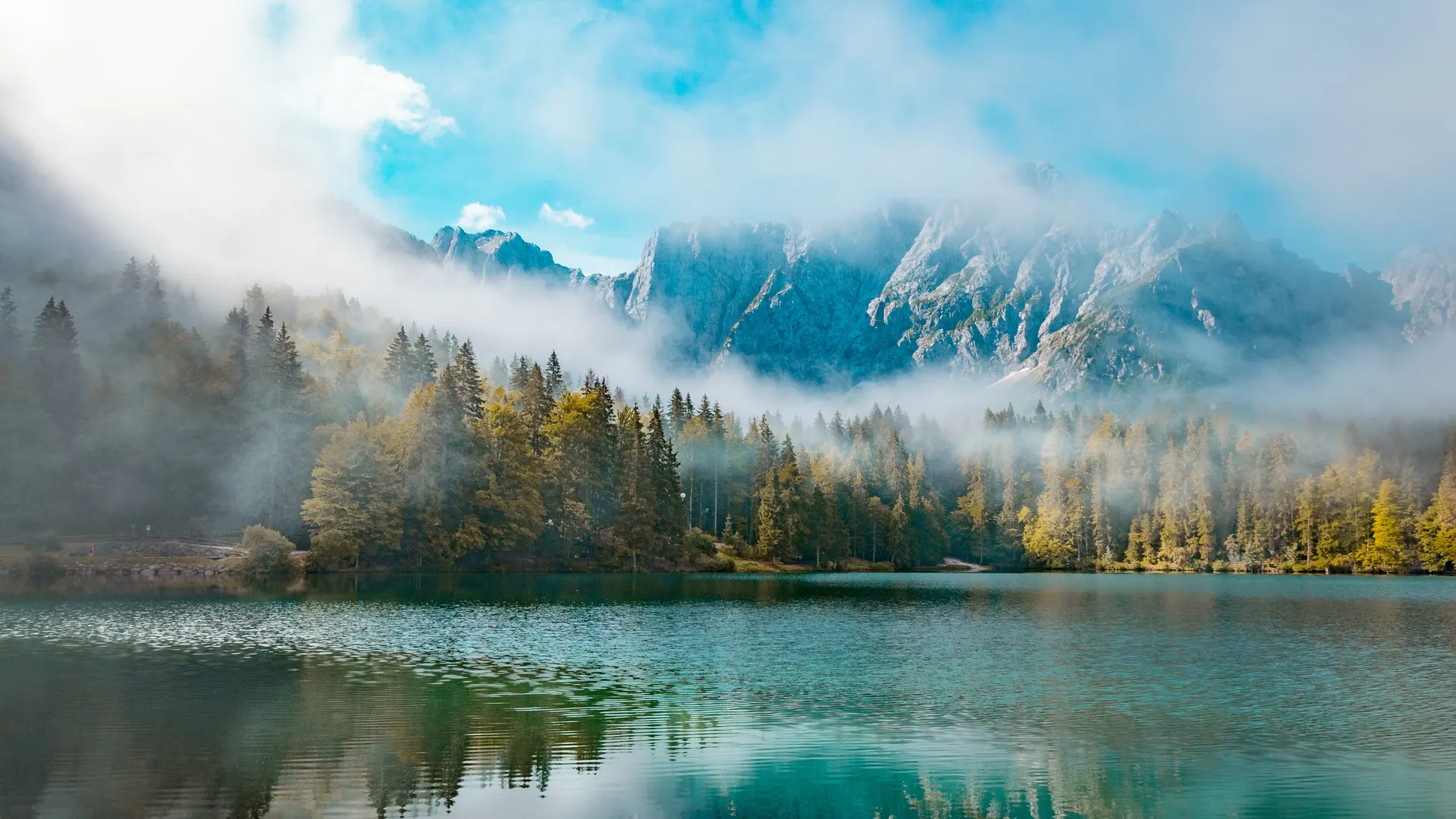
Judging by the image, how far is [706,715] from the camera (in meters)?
28.2

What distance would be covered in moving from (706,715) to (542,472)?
98.7m

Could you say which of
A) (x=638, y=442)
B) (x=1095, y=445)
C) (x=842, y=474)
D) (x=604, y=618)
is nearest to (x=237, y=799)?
(x=604, y=618)

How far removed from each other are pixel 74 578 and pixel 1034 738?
8863 centimetres

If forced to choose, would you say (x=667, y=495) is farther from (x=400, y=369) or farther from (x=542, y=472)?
(x=400, y=369)

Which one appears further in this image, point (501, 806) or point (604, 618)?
point (604, 618)

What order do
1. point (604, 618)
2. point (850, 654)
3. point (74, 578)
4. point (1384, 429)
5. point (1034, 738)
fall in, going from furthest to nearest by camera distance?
1. point (1384, 429)
2. point (74, 578)
3. point (604, 618)
4. point (850, 654)
5. point (1034, 738)

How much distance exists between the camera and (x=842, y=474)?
185875mm

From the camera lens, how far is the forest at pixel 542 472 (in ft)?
345

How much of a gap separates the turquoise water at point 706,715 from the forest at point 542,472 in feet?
162

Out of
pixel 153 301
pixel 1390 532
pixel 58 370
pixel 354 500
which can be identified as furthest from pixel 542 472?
pixel 1390 532

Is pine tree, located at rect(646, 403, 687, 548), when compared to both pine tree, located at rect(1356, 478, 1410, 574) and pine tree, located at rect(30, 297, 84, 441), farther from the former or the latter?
pine tree, located at rect(1356, 478, 1410, 574)

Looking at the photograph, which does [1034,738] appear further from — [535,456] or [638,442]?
[638,442]

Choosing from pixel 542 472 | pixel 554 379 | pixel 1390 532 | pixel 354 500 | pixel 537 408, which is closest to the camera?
pixel 354 500

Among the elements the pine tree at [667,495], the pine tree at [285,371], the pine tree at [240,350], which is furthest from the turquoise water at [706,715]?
the pine tree at [667,495]
